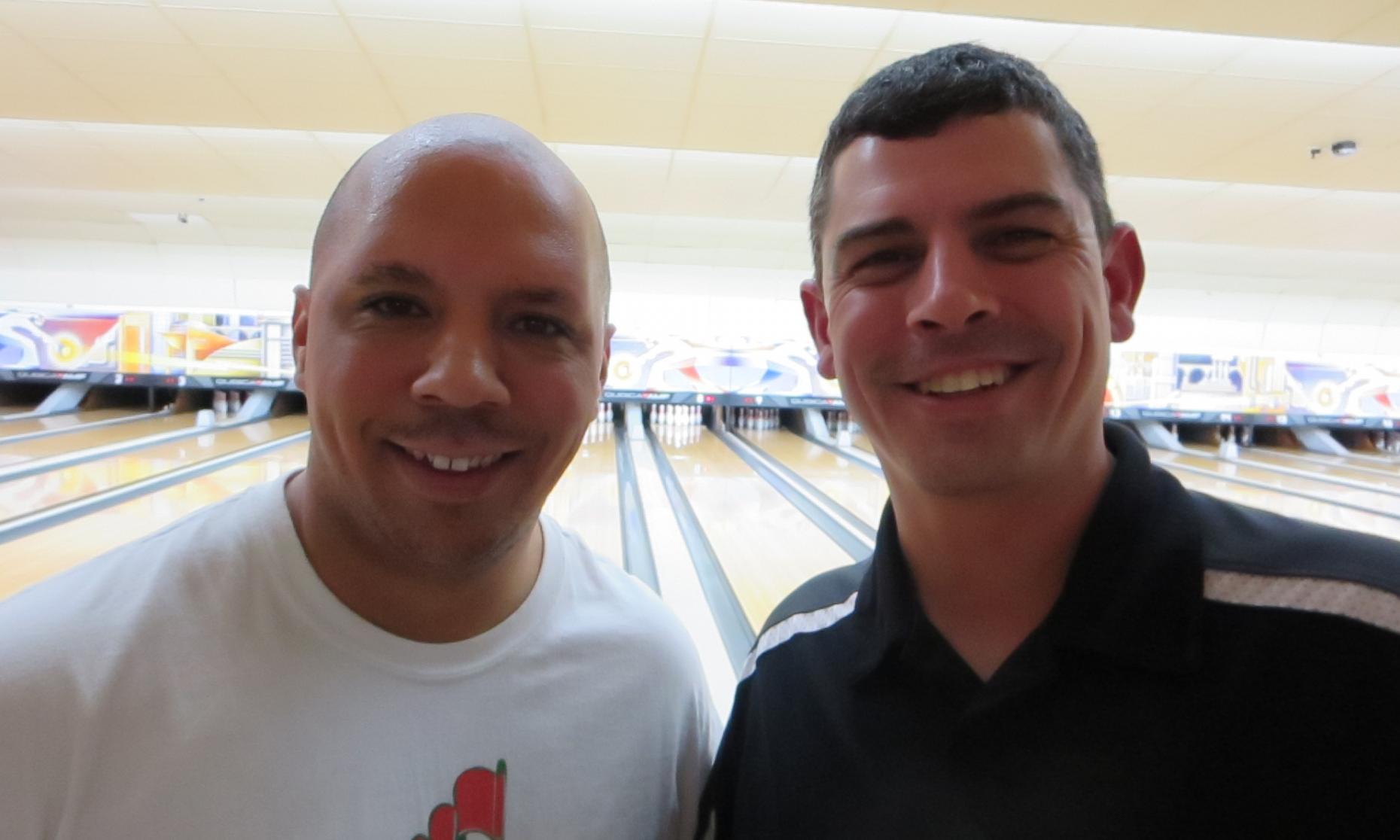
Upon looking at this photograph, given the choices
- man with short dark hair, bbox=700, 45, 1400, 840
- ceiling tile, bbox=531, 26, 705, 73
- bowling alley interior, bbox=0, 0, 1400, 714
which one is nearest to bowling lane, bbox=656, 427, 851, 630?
bowling alley interior, bbox=0, 0, 1400, 714

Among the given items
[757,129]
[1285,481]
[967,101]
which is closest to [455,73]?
[757,129]

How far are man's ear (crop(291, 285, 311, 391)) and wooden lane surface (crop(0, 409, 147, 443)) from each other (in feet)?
21.7

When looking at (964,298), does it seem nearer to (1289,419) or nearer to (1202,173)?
(1202,173)

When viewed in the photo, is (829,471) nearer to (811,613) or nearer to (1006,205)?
(811,613)

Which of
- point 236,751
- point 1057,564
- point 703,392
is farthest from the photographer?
point 703,392

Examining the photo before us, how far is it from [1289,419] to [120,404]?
12.1 m

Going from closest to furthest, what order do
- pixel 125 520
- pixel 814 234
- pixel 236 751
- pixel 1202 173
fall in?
pixel 236 751 → pixel 814 234 → pixel 125 520 → pixel 1202 173

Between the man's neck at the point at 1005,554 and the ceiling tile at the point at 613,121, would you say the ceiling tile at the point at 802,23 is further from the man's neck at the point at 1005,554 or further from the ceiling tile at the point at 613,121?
the man's neck at the point at 1005,554

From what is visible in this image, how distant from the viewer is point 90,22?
336 centimetres

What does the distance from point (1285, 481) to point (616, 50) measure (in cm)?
608

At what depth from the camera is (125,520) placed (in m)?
4.01

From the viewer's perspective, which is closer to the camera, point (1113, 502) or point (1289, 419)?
point (1113, 502)

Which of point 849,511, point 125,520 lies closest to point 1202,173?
point 849,511

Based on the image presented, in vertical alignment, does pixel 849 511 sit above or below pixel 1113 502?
below
